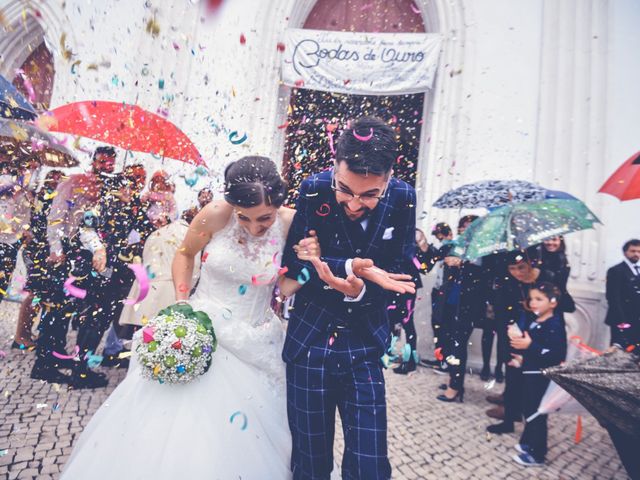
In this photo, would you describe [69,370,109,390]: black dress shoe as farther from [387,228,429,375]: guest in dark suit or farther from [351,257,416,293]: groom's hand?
[351,257,416,293]: groom's hand

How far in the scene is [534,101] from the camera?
6465 mm

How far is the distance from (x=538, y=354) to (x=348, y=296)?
8.43 feet

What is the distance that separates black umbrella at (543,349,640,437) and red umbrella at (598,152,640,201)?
2390mm

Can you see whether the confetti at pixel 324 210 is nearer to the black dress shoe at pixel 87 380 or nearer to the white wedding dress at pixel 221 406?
the white wedding dress at pixel 221 406

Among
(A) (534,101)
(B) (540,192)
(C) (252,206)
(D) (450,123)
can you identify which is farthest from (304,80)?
(C) (252,206)

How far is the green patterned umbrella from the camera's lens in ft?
11.0

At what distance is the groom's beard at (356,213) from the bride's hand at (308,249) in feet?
0.64

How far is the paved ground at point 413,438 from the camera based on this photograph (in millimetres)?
2643

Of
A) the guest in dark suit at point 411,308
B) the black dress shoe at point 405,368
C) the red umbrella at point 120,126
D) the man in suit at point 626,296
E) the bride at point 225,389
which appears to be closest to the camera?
the bride at point 225,389

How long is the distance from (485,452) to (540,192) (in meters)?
2.76

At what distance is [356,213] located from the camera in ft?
5.75

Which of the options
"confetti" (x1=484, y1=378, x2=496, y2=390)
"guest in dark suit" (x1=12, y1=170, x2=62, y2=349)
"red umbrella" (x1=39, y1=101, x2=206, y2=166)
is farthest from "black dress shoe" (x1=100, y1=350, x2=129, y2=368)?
"confetti" (x1=484, y1=378, x2=496, y2=390)

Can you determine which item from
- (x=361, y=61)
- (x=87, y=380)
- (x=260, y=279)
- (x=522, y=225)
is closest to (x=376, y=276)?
(x=260, y=279)

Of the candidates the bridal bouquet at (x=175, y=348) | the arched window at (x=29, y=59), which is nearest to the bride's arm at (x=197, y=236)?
the bridal bouquet at (x=175, y=348)
